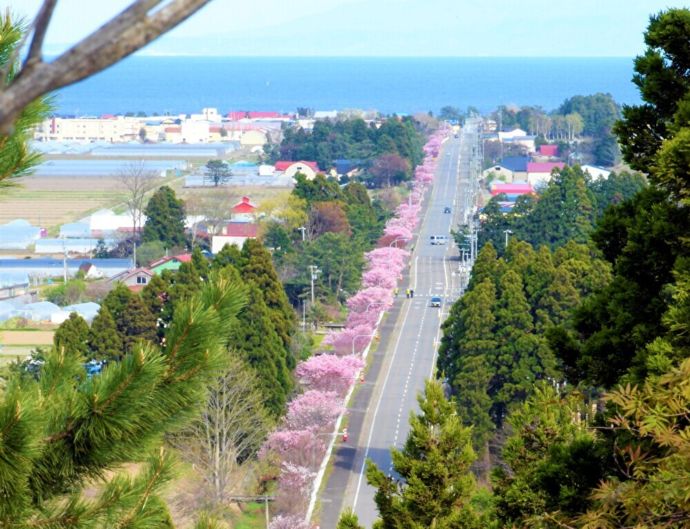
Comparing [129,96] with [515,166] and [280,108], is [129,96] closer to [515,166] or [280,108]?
[280,108]

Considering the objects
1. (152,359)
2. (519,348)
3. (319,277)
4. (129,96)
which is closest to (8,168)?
(152,359)

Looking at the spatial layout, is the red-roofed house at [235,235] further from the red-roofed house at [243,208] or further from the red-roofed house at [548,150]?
the red-roofed house at [548,150]

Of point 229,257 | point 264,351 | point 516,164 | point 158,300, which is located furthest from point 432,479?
point 516,164

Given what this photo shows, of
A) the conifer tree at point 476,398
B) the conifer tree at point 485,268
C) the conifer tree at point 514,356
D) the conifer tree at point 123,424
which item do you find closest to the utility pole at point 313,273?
the conifer tree at point 485,268

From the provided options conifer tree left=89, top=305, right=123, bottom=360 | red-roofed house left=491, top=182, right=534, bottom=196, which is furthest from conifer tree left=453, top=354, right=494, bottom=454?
red-roofed house left=491, top=182, right=534, bottom=196

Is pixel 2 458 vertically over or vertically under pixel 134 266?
over

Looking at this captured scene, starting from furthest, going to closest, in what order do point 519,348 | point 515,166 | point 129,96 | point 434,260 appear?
point 129,96
point 515,166
point 434,260
point 519,348

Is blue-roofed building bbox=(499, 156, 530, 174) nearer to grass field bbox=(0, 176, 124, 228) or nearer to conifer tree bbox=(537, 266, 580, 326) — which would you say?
grass field bbox=(0, 176, 124, 228)
